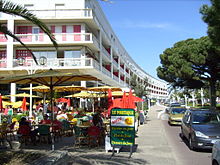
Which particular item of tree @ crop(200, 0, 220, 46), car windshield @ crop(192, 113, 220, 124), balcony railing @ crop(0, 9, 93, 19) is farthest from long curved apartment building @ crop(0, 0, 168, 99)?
car windshield @ crop(192, 113, 220, 124)

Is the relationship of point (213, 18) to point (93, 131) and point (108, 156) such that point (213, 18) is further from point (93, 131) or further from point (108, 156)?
point (108, 156)

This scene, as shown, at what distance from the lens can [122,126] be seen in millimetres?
8789

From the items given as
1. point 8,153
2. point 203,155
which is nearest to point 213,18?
point 203,155

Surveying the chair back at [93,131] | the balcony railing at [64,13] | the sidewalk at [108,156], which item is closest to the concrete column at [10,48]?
the balcony railing at [64,13]

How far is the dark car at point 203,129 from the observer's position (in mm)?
9172

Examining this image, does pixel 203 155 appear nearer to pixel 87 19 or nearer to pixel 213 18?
pixel 213 18

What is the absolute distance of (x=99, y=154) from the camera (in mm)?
9281

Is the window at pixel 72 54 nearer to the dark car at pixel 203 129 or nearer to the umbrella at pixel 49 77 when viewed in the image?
the umbrella at pixel 49 77

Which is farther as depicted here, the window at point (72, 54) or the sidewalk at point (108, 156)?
the window at point (72, 54)

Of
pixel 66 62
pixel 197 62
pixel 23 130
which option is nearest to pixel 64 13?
pixel 66 62

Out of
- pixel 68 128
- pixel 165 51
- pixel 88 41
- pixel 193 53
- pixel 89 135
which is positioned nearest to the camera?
pixel 89 135

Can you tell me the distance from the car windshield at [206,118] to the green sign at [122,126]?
346cm

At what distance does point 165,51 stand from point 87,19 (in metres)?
16.3

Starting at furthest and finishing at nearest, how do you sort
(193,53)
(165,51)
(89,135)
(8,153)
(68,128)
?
(165,51), (193,53), (68,128), (89,135), (8,153)
